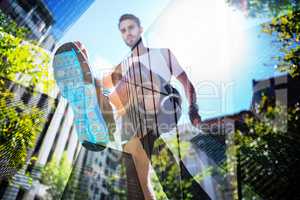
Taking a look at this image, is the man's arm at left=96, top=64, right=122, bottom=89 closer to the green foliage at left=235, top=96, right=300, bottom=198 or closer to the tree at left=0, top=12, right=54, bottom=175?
the tree at left=0, top=12, right=54, bottom=175

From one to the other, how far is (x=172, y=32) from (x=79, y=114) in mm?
1461

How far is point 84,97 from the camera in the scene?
84.0 inches

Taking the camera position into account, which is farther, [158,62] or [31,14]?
[31,14]

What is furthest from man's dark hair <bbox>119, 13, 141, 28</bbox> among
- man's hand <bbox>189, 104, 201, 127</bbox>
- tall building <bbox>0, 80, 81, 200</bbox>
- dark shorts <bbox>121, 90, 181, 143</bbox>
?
tall building <bbox>0, 80, 81, 200</bbox>

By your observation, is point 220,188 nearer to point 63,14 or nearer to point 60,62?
point 60,62

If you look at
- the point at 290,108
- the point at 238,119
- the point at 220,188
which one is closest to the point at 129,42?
the point at 238,119

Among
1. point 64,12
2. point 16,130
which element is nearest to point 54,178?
point 16,130

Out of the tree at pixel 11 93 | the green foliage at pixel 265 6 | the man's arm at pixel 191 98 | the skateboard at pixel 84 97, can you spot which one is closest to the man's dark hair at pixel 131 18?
the skateboard at pixel 84 97

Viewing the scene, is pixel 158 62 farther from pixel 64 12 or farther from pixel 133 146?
pixel 64 12

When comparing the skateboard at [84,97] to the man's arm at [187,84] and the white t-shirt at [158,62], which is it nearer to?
the white t-shirt at [158,62]

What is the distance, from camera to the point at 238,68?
286 centimetres

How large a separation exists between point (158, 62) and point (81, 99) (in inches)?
34.2

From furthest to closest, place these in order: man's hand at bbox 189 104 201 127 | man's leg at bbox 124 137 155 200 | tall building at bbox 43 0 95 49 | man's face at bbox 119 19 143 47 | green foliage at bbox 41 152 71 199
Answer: green foliage at bbox 41 152 71 199 → man's face at bbox 119 19 143 47 → tall building at bbox 43 0 95 49 → man's leg at bbox 124 137 155 200 → man's hand at bbox 189 104 201 127

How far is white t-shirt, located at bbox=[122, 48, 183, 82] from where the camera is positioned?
2291 mm
